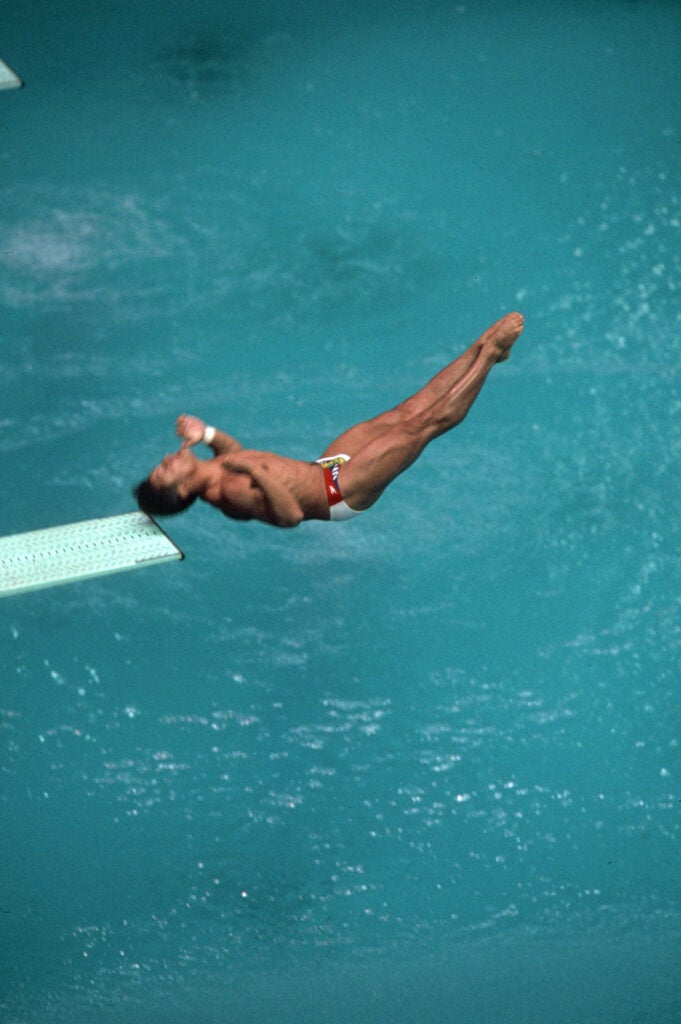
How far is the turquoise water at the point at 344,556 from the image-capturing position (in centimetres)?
877

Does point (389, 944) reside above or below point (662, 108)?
below

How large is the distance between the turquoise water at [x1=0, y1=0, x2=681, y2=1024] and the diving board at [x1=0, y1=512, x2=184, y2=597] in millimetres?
2828

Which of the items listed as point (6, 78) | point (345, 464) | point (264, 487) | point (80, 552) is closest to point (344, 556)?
point (345, 464)

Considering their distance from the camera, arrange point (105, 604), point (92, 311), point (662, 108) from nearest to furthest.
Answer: point (105, 604) → point (92, 311) → point (662, 108)

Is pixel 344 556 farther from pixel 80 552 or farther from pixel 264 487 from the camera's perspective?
pixel 80 552

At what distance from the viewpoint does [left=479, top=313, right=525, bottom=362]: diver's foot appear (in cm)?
659

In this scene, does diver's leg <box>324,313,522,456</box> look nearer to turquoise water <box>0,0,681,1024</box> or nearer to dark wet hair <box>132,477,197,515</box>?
dark wet hair <box>132,477,197,515</box>

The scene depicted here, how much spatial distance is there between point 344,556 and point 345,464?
2.51 m

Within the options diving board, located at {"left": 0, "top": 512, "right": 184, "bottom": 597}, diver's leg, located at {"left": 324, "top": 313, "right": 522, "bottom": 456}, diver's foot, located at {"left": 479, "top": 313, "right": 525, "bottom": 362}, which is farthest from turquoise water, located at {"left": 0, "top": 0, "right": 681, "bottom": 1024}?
diver's foot, located at {"left": 479, "top": 313, "right": 525, "bottom": 362}

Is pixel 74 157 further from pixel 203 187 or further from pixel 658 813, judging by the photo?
pixel 658 813

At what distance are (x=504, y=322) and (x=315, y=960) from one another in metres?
4.39

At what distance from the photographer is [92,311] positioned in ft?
32.4

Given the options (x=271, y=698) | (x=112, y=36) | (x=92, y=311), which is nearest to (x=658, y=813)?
(x=271, y=698)

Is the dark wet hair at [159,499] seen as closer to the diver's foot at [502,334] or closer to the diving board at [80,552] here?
the diving board at [80,552]
